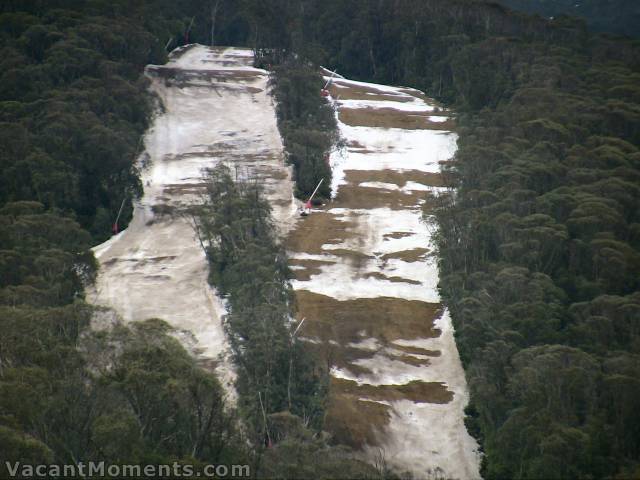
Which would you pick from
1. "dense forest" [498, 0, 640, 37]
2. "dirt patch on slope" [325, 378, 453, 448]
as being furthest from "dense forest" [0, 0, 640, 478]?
"dense forest" [498, 0, 640, 37]

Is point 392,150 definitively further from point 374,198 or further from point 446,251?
point 446,251

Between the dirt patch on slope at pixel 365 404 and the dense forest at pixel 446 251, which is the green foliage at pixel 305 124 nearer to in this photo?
the dense forest at pixel 446 251

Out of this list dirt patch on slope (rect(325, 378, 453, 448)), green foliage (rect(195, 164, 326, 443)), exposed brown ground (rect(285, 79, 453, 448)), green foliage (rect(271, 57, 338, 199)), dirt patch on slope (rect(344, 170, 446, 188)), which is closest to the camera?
green foliage (rect(195, 164, 326, 443))

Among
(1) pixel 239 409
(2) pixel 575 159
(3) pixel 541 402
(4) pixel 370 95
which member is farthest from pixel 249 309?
(4) pixel 370 95

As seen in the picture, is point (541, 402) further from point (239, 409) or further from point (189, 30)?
point (189, 30)

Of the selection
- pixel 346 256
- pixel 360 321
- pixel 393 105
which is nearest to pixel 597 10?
pixel 393 105

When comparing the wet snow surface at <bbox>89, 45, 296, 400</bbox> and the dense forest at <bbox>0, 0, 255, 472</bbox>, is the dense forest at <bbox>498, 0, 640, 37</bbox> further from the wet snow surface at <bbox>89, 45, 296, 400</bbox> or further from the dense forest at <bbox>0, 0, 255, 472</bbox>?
the dense forest at <bbox>0, 0, 255, 472</bbox>

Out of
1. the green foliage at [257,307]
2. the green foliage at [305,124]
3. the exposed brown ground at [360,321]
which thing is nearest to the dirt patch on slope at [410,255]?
the exposed brown ground at [360,321]
